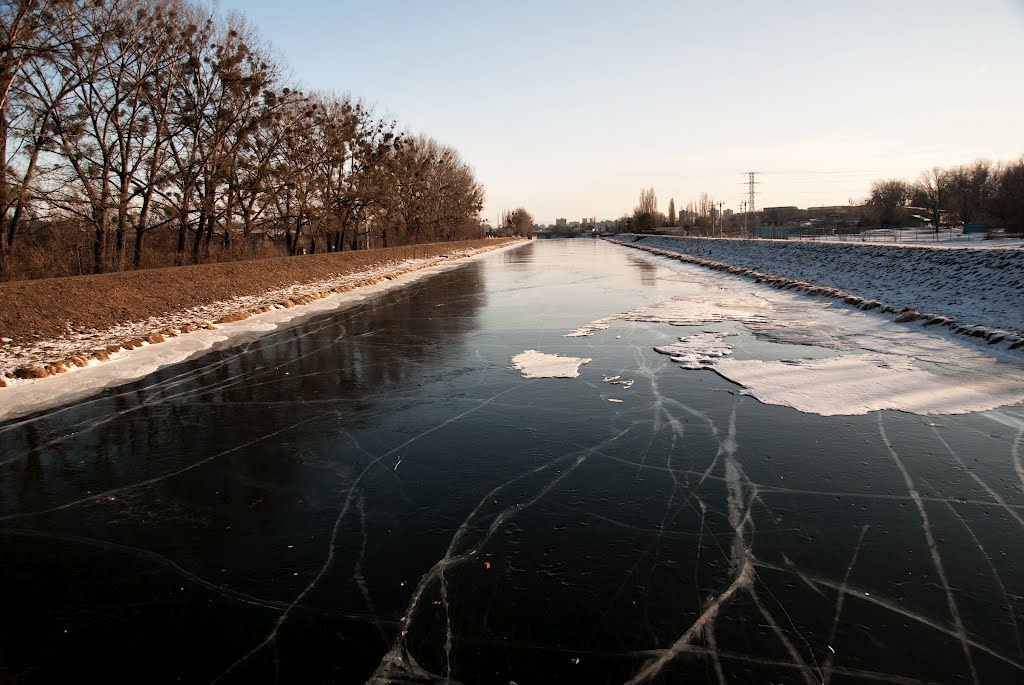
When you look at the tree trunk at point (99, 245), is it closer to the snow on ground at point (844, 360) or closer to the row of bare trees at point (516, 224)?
the snow on ground at point (844, 360)

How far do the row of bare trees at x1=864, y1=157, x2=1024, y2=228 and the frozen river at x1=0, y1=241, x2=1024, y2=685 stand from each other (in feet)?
158

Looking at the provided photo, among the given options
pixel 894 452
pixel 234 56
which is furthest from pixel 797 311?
pixel 234 56

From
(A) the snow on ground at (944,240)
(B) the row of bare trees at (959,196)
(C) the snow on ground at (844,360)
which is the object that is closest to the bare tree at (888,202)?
(B) the row of bare trees at (959,196)

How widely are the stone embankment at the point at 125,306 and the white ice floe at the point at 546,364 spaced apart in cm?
771

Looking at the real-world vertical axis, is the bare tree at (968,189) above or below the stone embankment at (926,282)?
above

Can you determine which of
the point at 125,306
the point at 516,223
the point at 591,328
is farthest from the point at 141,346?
the point at 516,223

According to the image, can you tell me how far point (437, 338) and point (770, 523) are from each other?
953cm

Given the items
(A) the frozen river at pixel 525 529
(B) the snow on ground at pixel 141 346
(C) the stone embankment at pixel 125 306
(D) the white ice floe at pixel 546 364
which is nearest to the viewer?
(A) the frozen river at pixel 525 529

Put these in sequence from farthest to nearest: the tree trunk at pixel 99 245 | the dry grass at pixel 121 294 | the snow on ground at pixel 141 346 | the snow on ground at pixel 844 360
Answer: the tree trunk at pixel 99 245 < the dry grass at pixel 121 294 < the snow on ground at pixel 141 346 < the snow on ground at pixel 844 360

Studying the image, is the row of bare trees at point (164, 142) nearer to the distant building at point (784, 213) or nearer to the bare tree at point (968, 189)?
the bare tree at point (968, 189)

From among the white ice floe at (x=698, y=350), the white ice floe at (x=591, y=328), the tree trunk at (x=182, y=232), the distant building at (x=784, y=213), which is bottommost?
the white ice floe at (x=698, y=350)

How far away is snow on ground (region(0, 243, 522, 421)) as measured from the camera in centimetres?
880

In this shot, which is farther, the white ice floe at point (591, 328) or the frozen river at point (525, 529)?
the white ice floe at point (591, 328)

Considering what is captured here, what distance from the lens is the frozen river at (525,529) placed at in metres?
3.22
